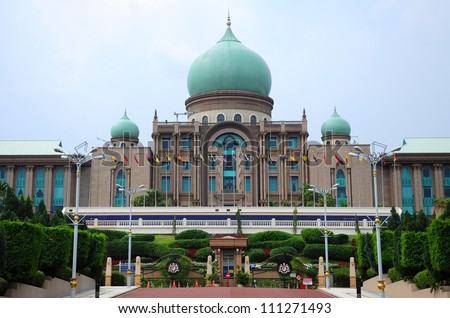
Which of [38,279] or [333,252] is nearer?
[38,279]

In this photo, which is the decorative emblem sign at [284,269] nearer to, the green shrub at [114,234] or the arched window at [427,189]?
the green shrub at [114,234]

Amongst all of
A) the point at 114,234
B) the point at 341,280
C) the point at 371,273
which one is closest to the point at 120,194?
the point at 114,234

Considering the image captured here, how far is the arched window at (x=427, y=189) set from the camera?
79.7 m

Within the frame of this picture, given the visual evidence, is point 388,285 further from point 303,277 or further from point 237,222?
point 237,222

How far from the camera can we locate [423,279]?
30.6 metres

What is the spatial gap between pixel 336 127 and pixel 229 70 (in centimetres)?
1600

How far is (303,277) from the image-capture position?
4425 cm

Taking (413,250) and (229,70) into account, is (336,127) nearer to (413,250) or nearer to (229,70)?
(229,70)

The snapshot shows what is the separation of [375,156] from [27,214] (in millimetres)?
22597

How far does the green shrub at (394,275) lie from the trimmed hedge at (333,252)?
14.7 m

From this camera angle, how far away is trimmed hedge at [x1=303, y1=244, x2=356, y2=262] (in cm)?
5269

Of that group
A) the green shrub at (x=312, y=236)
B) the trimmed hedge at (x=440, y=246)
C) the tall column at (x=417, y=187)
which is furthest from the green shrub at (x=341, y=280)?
the tall column at (x=417, y=187)

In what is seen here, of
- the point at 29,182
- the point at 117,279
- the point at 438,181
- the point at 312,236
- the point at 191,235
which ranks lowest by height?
the point at 117,279

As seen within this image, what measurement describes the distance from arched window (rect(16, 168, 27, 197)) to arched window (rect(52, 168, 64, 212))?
3.78 m
